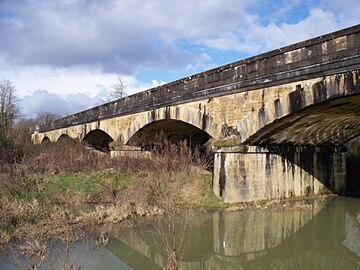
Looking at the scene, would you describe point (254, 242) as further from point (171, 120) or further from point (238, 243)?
point (171, 120)

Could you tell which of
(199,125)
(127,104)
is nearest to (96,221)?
(199,125)

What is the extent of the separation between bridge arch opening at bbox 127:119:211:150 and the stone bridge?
21 cm

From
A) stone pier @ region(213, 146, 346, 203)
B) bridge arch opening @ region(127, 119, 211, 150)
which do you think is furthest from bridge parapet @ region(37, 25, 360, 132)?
stone pier @ region(213, 146, 346, 203)

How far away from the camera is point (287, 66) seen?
9.73 meters

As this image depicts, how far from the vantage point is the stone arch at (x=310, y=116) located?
338 inches

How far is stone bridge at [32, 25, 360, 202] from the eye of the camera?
8.77 m

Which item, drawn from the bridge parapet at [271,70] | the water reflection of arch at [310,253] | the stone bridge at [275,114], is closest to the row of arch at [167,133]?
the stone bridge at [275,114]

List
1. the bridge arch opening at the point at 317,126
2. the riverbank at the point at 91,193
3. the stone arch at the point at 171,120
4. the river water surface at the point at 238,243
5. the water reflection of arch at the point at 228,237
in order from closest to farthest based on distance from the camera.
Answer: the river water surface at the point at 238,243, the water reflection of arch at the point at 228,237, the riverbank at the point at 91,193, the bridge arch opening at the point at 317,126, the stone arch at the point at 171,120

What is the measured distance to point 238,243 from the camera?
7.95m

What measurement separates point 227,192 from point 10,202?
594 centimetres

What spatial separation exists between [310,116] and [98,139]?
18045mm

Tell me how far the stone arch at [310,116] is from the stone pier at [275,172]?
1.36 ft

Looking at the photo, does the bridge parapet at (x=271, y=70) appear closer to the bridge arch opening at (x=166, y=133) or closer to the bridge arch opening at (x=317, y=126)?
the bridge arch opening at (x=317, y=126)

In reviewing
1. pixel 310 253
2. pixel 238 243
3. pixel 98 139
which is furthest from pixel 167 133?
pixel 310 253
